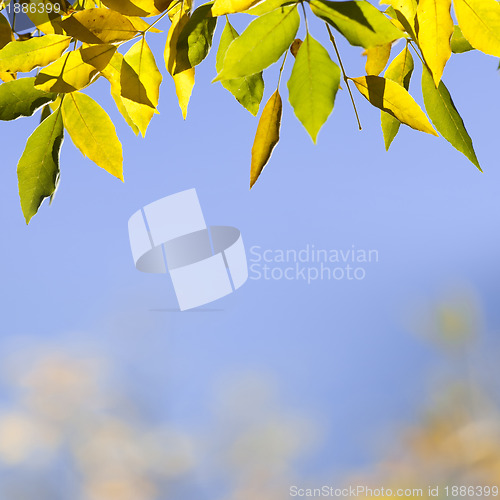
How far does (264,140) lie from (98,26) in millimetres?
69

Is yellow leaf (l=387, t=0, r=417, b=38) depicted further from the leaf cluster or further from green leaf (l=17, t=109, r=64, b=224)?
green leaf (l=17, t=109, r=64, b=224)

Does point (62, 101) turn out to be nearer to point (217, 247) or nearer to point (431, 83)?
point (431, 83)

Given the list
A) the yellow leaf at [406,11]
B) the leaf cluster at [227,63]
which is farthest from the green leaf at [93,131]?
the yellow leaf at [406,11]

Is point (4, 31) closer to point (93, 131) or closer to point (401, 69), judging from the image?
point (93, 131)

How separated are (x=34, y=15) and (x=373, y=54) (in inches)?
5.2

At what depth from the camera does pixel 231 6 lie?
0.17 meters

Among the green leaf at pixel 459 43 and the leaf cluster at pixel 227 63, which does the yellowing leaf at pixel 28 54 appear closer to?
the leaf cluster at pixel 227 63

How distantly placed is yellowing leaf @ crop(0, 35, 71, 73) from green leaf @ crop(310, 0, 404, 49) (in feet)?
0.33

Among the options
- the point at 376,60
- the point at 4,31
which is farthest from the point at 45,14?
the point at 376,60

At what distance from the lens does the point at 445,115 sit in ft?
0.65

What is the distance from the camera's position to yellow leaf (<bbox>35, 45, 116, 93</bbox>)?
193mm

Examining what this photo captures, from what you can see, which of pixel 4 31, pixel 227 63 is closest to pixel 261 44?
pixel 227 63

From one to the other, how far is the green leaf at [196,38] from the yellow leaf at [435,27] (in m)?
0.07

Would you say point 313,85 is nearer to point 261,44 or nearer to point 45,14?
point 261,44
